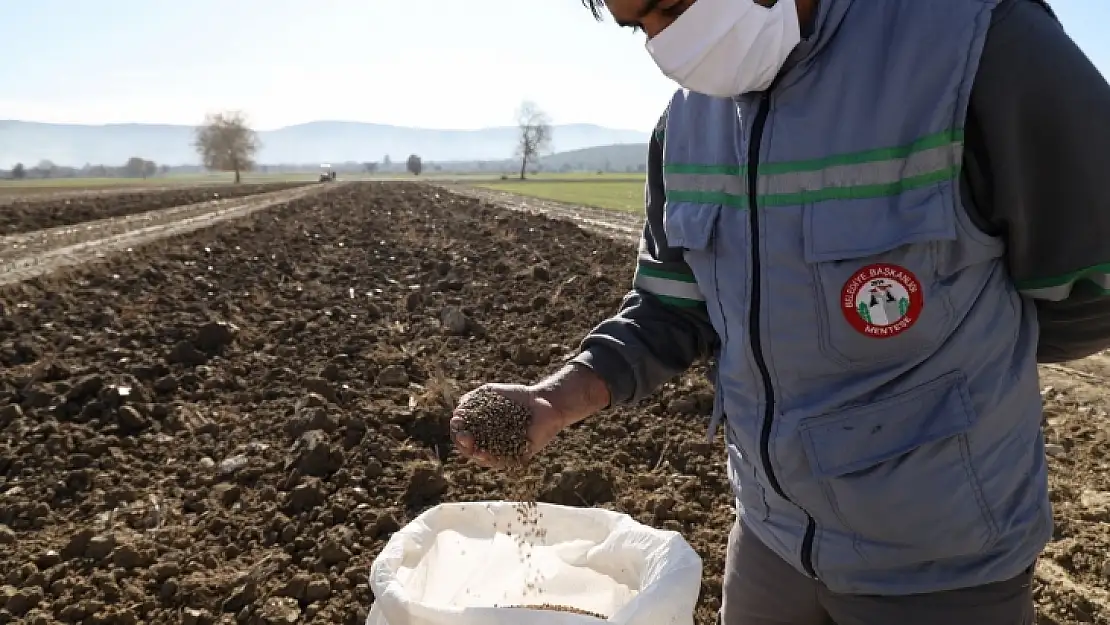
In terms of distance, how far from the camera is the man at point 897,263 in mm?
1054

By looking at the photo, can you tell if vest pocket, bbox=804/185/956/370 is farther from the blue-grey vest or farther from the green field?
the green field

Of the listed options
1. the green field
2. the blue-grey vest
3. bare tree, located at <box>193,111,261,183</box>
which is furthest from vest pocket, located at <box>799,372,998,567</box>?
bare tree, located at <box>193,111,261,183</box>

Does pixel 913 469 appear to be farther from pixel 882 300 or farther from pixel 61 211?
pixel 61 211

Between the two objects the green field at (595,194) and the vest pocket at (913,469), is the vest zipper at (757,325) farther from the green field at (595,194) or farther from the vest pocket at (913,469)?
the green field at (595,194)

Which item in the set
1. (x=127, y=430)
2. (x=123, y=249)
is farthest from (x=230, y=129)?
(x=127, y=430)

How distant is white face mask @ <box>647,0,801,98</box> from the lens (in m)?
1.19

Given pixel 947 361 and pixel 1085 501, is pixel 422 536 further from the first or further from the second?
pixel 1085 501

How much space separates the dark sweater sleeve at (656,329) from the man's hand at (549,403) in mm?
24

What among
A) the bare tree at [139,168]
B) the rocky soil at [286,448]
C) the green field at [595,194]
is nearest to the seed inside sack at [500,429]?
the rocky soil at [286,448]

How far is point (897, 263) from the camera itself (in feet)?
3.71

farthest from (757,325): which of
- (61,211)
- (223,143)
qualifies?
(223,143)

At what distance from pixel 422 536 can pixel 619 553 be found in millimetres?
430

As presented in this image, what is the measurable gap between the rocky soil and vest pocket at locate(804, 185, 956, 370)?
66.2 inches

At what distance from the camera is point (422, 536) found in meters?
1.85
